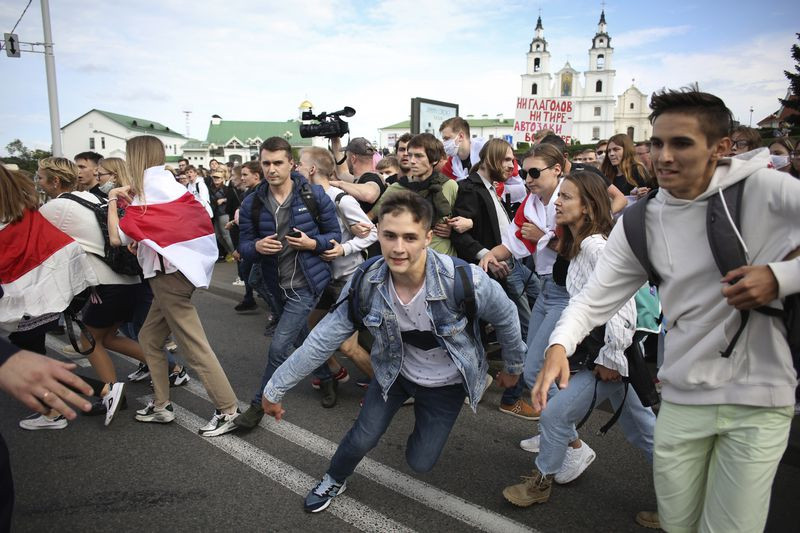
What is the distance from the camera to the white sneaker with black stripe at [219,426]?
155 inches

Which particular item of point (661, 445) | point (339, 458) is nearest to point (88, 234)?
point (339, 458)

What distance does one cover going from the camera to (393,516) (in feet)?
9.66

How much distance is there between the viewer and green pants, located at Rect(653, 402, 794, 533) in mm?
1799

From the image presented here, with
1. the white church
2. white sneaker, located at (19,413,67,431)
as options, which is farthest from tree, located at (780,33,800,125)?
the white church

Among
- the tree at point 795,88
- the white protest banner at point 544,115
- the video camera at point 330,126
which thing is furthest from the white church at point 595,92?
the video camera at point 330,126

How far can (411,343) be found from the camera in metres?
2.97

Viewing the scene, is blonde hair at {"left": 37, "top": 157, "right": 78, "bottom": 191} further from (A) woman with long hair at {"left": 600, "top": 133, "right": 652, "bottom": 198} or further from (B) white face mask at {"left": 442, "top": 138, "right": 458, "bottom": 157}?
(A) woman with long hair at {"left": 600, "top": 133, "right": 652, "bottom": 198}

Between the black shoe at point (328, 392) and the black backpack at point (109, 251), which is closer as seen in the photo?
the black backpack at point (109, 251)

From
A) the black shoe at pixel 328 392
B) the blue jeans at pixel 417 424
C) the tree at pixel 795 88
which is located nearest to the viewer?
the blue jeans at pixel 417 424

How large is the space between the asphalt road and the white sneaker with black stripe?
2.7 inches

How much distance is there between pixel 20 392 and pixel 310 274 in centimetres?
257

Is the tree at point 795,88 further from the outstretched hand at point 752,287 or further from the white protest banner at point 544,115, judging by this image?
the outstretched hand at point 752,287

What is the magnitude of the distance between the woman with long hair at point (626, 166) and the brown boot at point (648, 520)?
13.6ft

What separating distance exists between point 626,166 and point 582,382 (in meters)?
4.13
